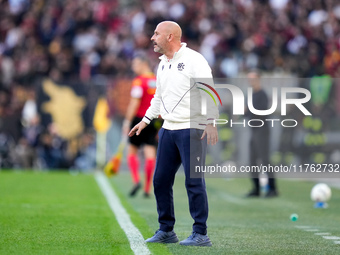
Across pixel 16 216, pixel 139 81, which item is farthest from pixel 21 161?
pixel 16 216

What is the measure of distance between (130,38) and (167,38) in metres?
16.2

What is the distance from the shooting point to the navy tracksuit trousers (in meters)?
6.46

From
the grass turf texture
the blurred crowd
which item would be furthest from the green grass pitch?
the blurred crowd

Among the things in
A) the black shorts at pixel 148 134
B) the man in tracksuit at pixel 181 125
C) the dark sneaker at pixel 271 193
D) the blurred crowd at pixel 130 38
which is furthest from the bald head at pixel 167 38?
the blurred crowd at pixel 130 38

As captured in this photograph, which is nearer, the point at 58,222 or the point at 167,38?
the point at 167,38

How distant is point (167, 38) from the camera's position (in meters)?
6.51

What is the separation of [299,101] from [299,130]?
0.98 metres

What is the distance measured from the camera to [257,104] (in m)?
13.5

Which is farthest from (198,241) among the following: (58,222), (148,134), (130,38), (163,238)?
(130,38)

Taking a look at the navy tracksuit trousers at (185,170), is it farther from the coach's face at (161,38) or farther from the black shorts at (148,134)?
the black shorts at (148,134)

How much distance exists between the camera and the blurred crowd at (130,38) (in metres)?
21.1

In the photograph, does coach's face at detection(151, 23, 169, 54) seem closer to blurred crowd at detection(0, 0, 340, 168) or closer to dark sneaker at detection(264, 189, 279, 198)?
dark sneaker at detection(264, 189, 279, 198)

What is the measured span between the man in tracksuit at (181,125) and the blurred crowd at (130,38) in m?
14.2

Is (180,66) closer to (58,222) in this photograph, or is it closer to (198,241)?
(198,241)
